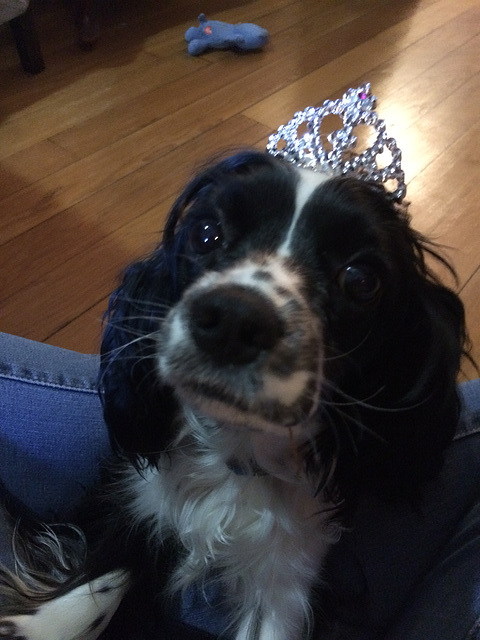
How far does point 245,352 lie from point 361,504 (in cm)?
57

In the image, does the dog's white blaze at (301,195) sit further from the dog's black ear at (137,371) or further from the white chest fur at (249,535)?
the white chest fur at (249,535)

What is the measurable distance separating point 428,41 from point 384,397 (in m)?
2.89

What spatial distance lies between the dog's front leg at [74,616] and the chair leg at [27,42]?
7.35 feet

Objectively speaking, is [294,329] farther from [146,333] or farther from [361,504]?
[361,504]

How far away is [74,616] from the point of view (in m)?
0.95

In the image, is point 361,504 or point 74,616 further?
point 361,504

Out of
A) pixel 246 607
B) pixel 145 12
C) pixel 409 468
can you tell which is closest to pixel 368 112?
pixel 409 468

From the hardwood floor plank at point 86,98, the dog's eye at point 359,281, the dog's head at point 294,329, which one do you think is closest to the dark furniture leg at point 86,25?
the hardwood floor plank at point 86,98

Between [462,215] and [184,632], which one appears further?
[462,215]

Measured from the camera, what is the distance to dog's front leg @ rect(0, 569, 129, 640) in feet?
3.04

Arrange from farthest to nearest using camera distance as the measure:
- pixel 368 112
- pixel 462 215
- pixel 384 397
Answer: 1. pixel 462 215
2. pixel 368 112
3. pixel 384 397

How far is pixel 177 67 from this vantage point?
271 centimetres

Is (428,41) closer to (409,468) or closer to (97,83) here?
(97,83)

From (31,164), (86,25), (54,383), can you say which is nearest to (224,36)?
(86,25)
